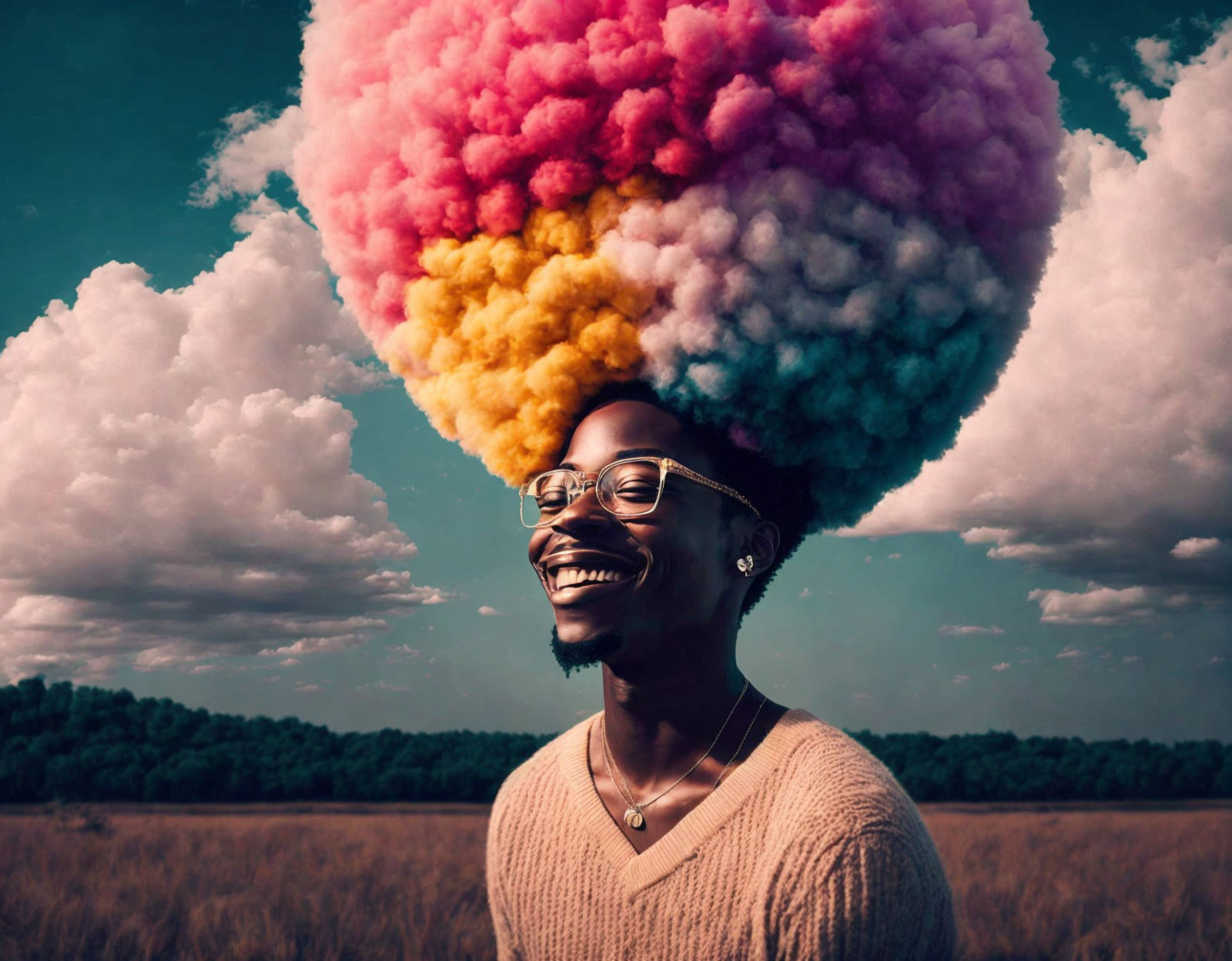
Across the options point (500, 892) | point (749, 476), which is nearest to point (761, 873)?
point (500, 892)

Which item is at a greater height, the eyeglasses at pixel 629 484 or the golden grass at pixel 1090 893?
the eyeglasses at pixel 629 484

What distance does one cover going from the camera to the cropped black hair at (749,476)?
3.88 metres

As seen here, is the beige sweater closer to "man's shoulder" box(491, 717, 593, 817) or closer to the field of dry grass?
"man's shoulder" box(491, 717, 593, 817)

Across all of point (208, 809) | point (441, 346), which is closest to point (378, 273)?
point (441, 346)

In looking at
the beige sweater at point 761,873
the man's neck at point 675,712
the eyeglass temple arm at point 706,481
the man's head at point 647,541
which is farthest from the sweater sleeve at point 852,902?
the eyeglass temple arm at point 706,481

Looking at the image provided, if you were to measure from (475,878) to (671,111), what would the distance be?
817 cm

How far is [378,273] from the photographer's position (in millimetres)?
4246

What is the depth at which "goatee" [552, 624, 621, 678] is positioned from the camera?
3.62 metres

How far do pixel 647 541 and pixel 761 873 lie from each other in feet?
4.10

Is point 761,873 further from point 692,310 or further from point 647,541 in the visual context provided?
point 692,310

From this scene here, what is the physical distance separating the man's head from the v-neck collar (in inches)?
17.9

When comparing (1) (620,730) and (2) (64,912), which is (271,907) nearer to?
(2) (64,912)

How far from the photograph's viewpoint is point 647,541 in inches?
142

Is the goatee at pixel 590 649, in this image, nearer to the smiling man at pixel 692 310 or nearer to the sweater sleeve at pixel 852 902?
the smiling man at pixel 692 310
